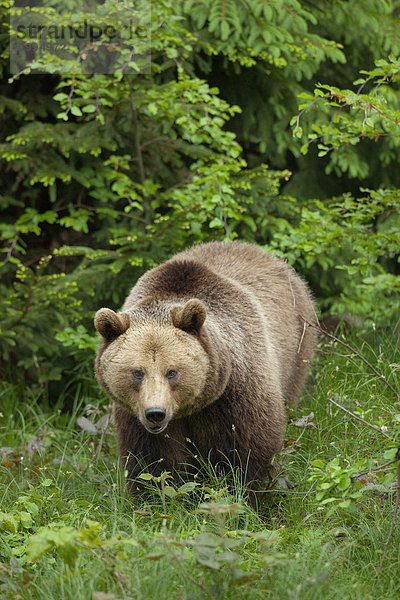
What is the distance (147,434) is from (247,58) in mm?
3737

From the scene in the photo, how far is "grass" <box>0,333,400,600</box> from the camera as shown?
10.0 feet

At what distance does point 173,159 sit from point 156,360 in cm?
356

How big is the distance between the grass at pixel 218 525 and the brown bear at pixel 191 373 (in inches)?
8.7

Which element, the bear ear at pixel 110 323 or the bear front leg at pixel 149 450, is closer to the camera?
the bear ear at pixel 110 323

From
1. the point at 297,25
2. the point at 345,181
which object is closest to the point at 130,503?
the point at 297,25

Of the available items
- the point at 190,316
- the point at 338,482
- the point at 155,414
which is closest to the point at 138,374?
the point at 155,414

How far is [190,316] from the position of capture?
4.35 meters

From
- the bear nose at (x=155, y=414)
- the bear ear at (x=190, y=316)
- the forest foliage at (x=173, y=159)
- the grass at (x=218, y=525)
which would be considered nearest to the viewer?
the grass at (x=218, y=525)

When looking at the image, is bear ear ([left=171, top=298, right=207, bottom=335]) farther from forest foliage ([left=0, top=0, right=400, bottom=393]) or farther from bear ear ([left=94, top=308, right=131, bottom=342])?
forest foliage ([left=0, top=0, right=400, bottom=393])

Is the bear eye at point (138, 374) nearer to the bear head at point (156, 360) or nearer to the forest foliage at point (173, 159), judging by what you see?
the bear head at point (156, 360)

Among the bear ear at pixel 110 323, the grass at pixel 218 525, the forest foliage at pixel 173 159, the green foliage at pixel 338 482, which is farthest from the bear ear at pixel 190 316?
the forest foliage at pixel 173 159

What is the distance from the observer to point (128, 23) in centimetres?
629

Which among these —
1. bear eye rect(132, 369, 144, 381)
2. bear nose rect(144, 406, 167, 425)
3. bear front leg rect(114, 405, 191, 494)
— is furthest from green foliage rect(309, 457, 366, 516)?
bear front leg rect(114, 405, 191, 494)

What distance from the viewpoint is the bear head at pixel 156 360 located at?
4172 mm
